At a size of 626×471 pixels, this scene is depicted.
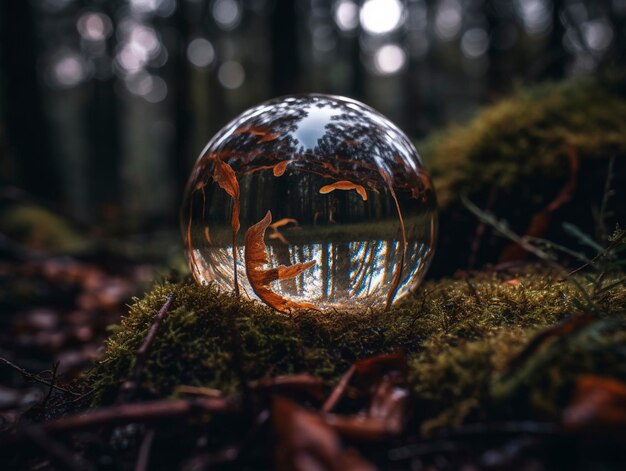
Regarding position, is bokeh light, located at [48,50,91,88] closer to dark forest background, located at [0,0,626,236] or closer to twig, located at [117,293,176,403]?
dark forest background, located at [0,0,626,236]

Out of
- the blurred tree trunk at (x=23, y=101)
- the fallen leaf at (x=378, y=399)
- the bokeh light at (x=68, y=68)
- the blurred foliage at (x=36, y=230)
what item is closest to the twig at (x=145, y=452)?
the fallen leaf at (x=378, y=399)

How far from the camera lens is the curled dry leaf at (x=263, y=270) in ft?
5.35

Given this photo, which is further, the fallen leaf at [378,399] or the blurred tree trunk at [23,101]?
the blurred tree trunk at [23,101]

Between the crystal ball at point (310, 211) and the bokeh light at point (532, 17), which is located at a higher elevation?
the bokeh light at point (532, 17)

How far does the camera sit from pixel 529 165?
2.99m

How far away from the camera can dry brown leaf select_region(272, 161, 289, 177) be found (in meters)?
1.64

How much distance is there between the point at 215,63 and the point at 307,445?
23312mm

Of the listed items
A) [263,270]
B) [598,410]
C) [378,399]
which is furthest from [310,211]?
[598,410]

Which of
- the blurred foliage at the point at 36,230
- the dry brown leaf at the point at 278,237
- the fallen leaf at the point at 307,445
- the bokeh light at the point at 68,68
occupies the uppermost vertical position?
the bokeh light at the point at 68,68

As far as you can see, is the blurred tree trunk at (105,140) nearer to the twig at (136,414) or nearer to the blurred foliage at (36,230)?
the blurred foliage at (36,230)

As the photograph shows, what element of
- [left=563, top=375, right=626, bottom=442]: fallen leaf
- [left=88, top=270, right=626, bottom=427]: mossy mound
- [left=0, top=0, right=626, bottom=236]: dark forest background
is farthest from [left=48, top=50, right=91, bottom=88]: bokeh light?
[left=563, top=375, right=626, bottom=442]: fallen leaf

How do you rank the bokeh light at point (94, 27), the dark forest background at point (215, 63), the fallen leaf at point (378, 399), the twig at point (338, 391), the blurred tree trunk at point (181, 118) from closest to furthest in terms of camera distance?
1. the fallen leaf at point (378, 399)
2. the twig at point (338, 391)
3. the dark forest background at point (215, 63)
4. the blurred tree trunk at point (181, 118)
5. the bokeh light at point (94, 27)

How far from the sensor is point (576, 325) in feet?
3.83

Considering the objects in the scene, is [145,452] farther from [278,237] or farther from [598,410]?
[598,410]
